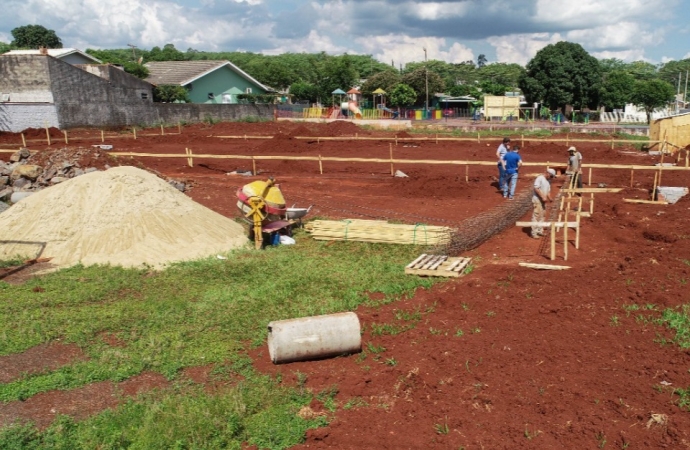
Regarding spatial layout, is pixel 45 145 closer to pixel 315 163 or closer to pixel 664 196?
pixel 315 163

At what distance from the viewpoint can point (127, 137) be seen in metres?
38.4

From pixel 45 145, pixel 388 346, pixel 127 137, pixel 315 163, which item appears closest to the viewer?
pixel 388 346

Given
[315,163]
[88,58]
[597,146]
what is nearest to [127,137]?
[315,163]

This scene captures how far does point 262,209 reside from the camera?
39.8ft

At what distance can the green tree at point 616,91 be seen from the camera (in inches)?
2354

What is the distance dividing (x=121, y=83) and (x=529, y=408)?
47658 mm

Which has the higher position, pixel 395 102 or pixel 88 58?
pixel 88 58

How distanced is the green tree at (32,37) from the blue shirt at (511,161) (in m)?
95.0

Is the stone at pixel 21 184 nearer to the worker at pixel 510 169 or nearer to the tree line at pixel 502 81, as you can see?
the worker at pixel 510 169

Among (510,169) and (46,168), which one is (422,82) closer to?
(510,169)

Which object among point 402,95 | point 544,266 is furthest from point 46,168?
point 402,95

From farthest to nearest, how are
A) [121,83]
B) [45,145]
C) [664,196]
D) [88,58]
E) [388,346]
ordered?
[88,58]
[121,83]
[45,145]
[664,196]
[388,346]

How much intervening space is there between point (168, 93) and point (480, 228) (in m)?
46.6

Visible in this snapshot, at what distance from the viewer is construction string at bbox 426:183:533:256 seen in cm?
1146
